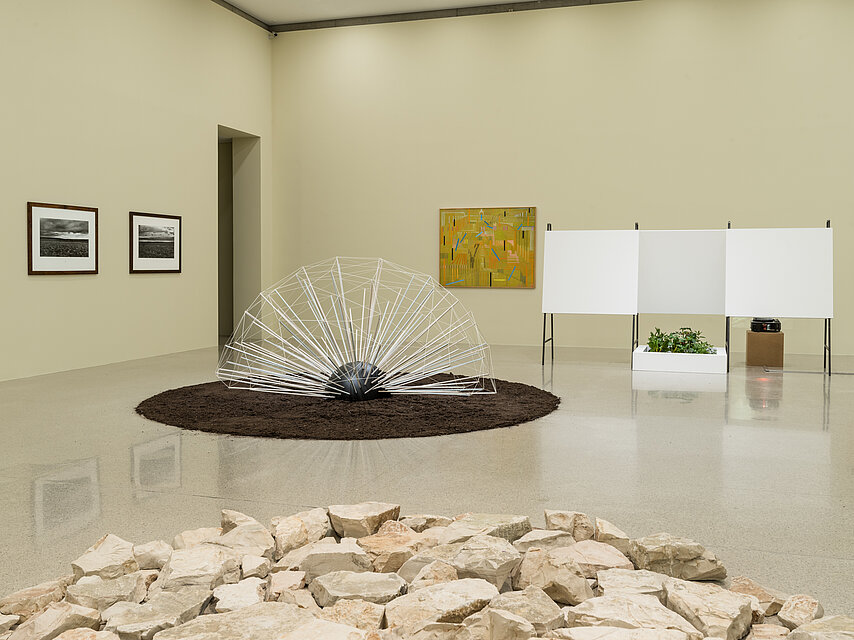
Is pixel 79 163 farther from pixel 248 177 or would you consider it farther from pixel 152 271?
pixel 248 177

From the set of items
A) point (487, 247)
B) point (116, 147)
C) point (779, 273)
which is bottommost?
point (779, 273)

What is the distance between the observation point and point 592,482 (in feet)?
11.3

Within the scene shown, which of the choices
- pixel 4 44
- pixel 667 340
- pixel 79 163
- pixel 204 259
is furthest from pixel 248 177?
pixel 667 340

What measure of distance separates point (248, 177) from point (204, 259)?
1656 millimetres

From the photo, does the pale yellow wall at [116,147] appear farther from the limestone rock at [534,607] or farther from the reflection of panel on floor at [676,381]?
the limestone rock at [534,607]

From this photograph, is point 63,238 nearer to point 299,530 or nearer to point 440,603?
point 299,530

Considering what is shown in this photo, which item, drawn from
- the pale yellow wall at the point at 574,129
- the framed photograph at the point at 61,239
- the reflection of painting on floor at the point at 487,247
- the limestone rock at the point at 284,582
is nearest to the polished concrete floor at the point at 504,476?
the limestone rock at the point at 284,582

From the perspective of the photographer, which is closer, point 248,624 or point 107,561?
point 248,624

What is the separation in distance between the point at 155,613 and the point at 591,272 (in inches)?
245

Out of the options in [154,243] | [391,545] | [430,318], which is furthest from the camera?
[154,243]

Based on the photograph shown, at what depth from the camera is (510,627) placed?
1803 mm

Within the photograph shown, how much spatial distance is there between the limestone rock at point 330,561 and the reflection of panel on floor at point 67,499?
0.98 metres

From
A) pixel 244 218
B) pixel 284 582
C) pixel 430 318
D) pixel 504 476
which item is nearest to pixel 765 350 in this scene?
pixel 430 318

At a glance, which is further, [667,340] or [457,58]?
[457,58]
